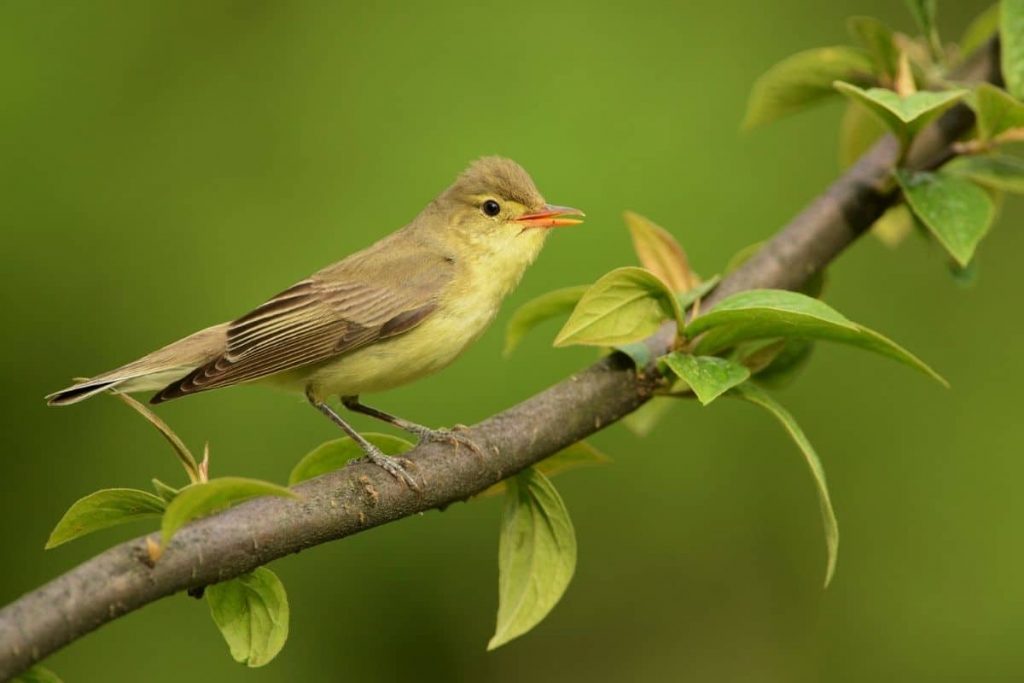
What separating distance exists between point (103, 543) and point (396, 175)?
158cm

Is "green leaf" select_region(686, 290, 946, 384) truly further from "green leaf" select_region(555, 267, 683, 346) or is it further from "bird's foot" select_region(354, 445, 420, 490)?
"bird's foot" select_region(354, 445, 420, 490)

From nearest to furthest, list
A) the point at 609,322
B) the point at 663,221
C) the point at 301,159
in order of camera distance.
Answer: the point at 609,322 → the point at 663,221 → the point at 301,159

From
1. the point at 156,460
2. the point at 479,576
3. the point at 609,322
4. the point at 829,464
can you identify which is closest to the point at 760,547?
the point at 829,464

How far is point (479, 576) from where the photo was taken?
4.19 metres

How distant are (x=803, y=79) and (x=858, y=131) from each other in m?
0.35

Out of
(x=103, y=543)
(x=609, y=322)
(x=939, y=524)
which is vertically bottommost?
(x=939, y=524)

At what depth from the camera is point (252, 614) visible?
73.2 inches

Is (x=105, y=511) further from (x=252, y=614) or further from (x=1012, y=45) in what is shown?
(x=1012, y=45)

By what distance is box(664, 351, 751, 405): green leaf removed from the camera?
2.03 metres

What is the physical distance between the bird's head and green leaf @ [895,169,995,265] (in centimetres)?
109

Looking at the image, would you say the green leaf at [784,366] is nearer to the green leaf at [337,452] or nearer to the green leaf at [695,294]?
the green leaf at [695,294]

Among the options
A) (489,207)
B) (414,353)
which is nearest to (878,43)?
(489,207)

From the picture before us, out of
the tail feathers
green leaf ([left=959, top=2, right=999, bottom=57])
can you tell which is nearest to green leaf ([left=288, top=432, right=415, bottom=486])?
the tail feathers

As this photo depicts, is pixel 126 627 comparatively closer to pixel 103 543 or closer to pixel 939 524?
pixel 103 543
